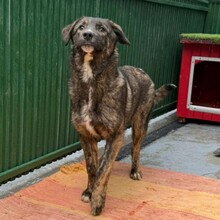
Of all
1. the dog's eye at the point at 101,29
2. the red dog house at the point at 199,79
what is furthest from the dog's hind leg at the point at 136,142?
the red dog house at the point at 199,79

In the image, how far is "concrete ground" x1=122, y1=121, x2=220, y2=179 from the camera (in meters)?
5.37

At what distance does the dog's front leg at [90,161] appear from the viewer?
13.2ft

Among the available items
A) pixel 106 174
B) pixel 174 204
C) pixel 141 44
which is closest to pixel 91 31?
pixel 106 174

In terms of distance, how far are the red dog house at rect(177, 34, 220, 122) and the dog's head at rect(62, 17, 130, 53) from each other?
3.86 metres

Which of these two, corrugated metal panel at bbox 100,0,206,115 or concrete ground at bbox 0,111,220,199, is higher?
corrugated metal panel at bbox 100,0,206,115

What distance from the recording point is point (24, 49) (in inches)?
169

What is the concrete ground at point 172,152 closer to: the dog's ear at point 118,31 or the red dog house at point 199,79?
the red dog house at point 199,79

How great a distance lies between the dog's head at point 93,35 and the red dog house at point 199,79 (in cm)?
386

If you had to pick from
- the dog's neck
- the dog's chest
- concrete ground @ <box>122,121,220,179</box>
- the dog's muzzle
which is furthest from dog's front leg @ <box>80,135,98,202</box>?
concrete ground @ <box>122,121,220,179</box>

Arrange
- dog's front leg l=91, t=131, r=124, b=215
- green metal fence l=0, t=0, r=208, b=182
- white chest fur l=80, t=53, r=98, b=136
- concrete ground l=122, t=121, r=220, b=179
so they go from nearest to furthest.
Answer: white chest fur l=80, t=53, r=98, b=136, dog's front leg l=91, t=131, r=124, b=215, green metal fence l=0, t=0, r=208, b=182, concrete ground l=122, t=121, r=220, b=179

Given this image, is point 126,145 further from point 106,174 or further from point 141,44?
point 106,174

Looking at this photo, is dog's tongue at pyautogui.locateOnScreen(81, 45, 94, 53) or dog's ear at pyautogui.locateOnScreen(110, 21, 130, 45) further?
dog's ear at pyautogui.locateOnScreen(110, 21, 130, 45)

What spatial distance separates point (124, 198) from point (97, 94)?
3.67 ft

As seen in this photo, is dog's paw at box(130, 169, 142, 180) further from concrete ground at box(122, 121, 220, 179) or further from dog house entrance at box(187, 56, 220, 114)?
dog house entrance at box(187, 56, 220, 114)
